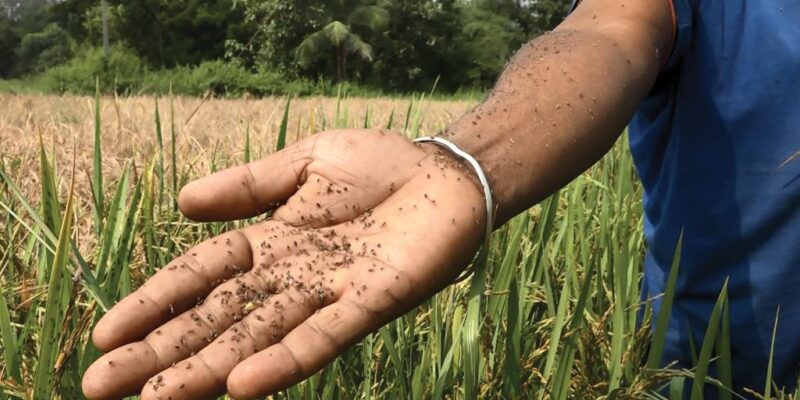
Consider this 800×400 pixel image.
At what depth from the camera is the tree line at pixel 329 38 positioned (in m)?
23.8

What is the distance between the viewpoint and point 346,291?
67cm

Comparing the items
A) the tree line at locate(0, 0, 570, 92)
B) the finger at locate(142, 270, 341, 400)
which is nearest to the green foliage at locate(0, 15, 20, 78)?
the tree line at locate(0, 0, 570, 92)

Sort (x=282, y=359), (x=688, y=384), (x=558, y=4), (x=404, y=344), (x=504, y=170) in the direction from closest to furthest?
(x=282, y=359), (x=504, y=170), (x=404, y=344), (x=688, y=384), (x=558, y=4)

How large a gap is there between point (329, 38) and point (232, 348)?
78.8ft

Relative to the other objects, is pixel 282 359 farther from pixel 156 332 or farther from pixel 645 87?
pixel 645 87

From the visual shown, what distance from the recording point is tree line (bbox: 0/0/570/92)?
2377 cm

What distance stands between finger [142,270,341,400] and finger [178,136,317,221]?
11 centimetres

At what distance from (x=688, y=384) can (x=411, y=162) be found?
63cm

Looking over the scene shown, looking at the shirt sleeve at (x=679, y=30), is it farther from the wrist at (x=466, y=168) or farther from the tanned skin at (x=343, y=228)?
the wrist at (x=466, y=168)

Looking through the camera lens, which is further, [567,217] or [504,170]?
[567,217]

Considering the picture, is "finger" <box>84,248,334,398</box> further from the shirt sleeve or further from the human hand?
the shirt sleeve

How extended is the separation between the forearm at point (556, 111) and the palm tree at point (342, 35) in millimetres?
22944

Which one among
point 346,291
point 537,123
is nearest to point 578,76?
point 537,123

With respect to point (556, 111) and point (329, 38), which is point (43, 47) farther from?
point (556, 111)
